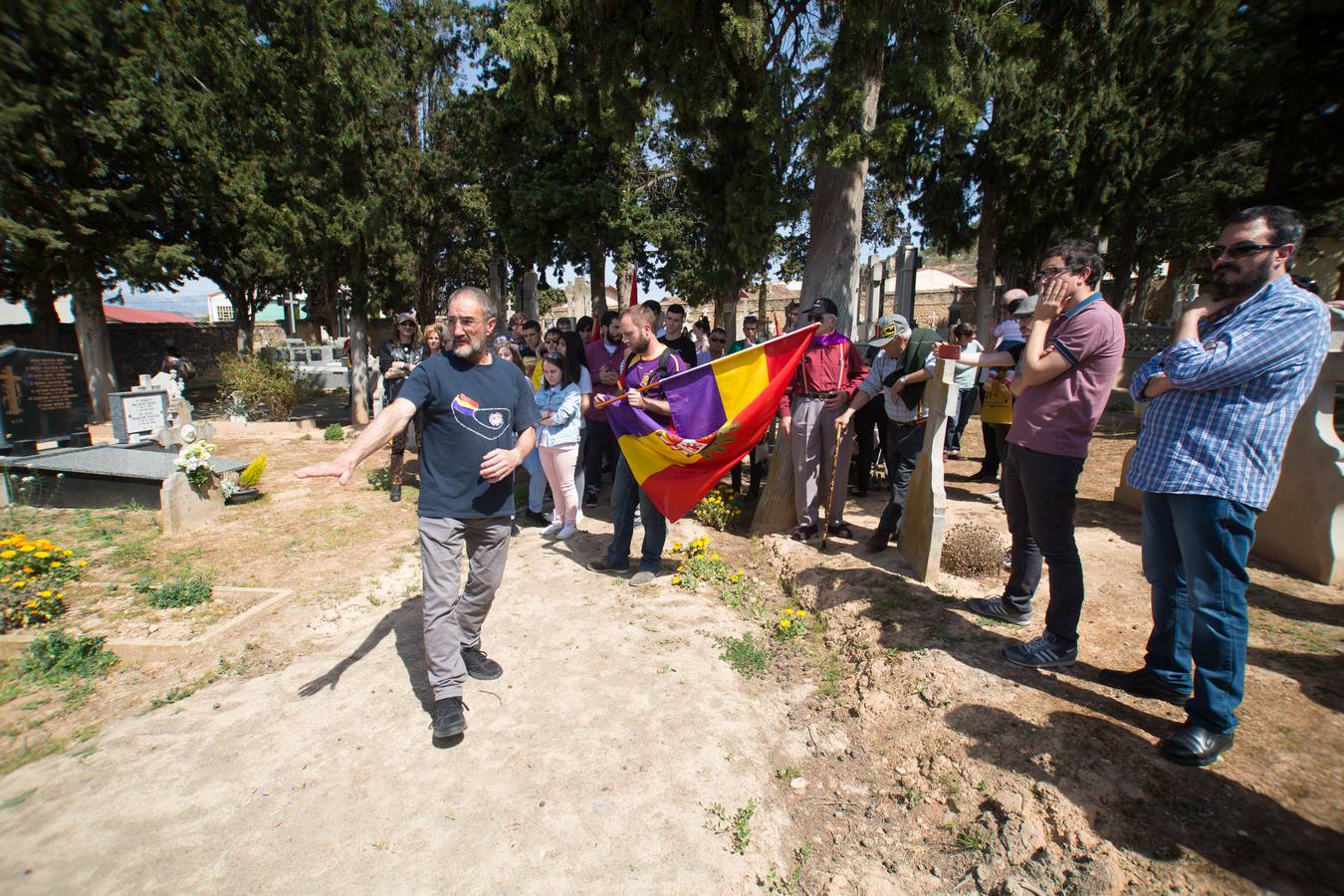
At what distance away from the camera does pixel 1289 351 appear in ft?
8.25

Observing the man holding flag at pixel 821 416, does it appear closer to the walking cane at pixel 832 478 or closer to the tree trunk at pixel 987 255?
the walking cane at pixel 832 478

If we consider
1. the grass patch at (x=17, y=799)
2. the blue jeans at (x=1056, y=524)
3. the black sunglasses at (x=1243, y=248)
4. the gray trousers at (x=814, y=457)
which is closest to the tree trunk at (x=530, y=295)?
the gray trousers at (x=814, y=457)

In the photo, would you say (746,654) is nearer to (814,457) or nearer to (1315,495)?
(814,457)

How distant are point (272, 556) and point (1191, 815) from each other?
698 cm

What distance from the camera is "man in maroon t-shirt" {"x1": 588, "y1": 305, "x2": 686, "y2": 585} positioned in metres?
5.26

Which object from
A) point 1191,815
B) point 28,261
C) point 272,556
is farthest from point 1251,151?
point 28,261

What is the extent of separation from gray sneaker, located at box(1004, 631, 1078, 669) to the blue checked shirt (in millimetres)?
1084

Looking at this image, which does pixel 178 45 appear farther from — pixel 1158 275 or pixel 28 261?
pixel 1158 275

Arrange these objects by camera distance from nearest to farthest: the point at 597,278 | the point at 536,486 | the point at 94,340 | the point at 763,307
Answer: the point at 536,486 → the point at 94,340 → the point at 597,278 → the point at 763,307

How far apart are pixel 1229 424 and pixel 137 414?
39.7 feet

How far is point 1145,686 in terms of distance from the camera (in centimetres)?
320

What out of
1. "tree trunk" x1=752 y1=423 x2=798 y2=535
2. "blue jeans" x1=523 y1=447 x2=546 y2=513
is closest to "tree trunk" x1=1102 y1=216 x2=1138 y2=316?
"tree trunk" x1=752 y1=423 x2=798 y2=535

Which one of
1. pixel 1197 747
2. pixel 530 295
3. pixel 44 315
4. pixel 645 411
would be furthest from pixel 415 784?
pixel 44 315

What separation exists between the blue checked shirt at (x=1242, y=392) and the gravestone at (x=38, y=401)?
1124 cm
